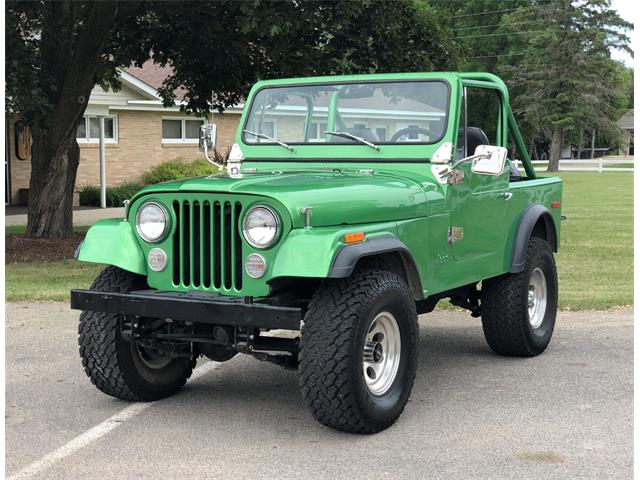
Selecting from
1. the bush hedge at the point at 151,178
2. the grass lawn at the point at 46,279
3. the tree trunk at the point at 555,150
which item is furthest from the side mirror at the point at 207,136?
the tree trunk at the point at 555,150

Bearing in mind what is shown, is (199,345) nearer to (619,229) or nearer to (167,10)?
(167,10)

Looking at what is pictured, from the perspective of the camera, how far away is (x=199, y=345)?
5.90 meters

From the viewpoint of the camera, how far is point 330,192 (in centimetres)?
532

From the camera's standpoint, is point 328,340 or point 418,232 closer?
point 328,340

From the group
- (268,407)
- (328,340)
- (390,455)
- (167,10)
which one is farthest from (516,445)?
(167,10)

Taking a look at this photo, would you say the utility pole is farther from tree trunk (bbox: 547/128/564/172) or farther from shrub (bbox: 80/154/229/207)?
tree trunk (bbox: 547/128/564/172)

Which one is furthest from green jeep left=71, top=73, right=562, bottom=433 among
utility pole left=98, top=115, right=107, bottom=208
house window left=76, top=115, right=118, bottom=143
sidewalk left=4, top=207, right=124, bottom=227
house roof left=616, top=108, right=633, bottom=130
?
house roof left=616, top=108, right=633, bottom=130

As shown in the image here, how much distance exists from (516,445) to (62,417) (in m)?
2.63

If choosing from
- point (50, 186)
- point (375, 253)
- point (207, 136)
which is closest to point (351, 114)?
point (207, 136)

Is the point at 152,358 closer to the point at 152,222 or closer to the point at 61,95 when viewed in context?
the point at 152,222

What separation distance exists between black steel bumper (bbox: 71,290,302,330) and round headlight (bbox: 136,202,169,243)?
0.33m

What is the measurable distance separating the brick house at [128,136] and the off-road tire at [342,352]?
19379 mm

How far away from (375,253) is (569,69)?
61018mm

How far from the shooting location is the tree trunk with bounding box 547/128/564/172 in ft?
186
